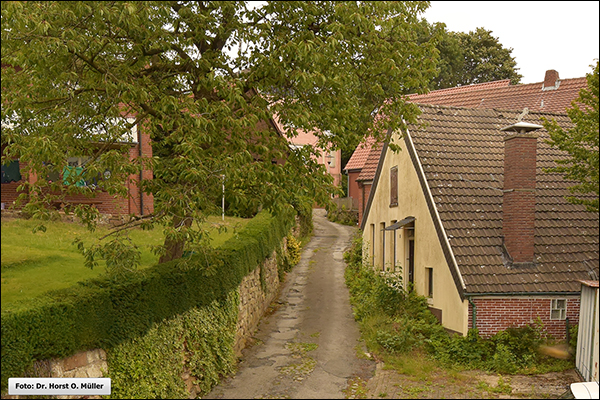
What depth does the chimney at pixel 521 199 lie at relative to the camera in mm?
13703

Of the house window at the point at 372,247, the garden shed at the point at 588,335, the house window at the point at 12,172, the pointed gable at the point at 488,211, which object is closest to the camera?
the garden shed at the point at 588,335

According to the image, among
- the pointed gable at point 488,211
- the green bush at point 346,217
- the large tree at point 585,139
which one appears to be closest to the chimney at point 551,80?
the pointed gable at point 488,211

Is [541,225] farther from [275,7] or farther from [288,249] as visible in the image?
[288,249]

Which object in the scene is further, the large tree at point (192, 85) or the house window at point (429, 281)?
the house window at point (429, 281)

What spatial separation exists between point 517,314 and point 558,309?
42.4 inches

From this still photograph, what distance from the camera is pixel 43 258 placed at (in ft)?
40.8

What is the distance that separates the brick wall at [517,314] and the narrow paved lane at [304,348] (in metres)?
2.98

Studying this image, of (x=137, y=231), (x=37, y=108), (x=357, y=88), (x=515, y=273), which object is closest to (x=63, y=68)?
(x=37, y=108)

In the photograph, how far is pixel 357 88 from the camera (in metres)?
13.5

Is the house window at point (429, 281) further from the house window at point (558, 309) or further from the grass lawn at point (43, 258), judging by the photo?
the grass lawn at point (43, 258)

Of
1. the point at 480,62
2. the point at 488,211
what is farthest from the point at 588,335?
the point at 480,62

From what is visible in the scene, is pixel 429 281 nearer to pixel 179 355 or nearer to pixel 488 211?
pixel 488 211

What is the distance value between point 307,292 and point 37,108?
1290 cm

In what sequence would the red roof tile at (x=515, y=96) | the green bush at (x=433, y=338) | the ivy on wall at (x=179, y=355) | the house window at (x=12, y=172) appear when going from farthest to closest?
the red roof tile at (x=515, y=96) → the house window at (x=12, y=172) → the green bush at (x=433, y=338) → the ivy on wall at (x=179, y=355)
